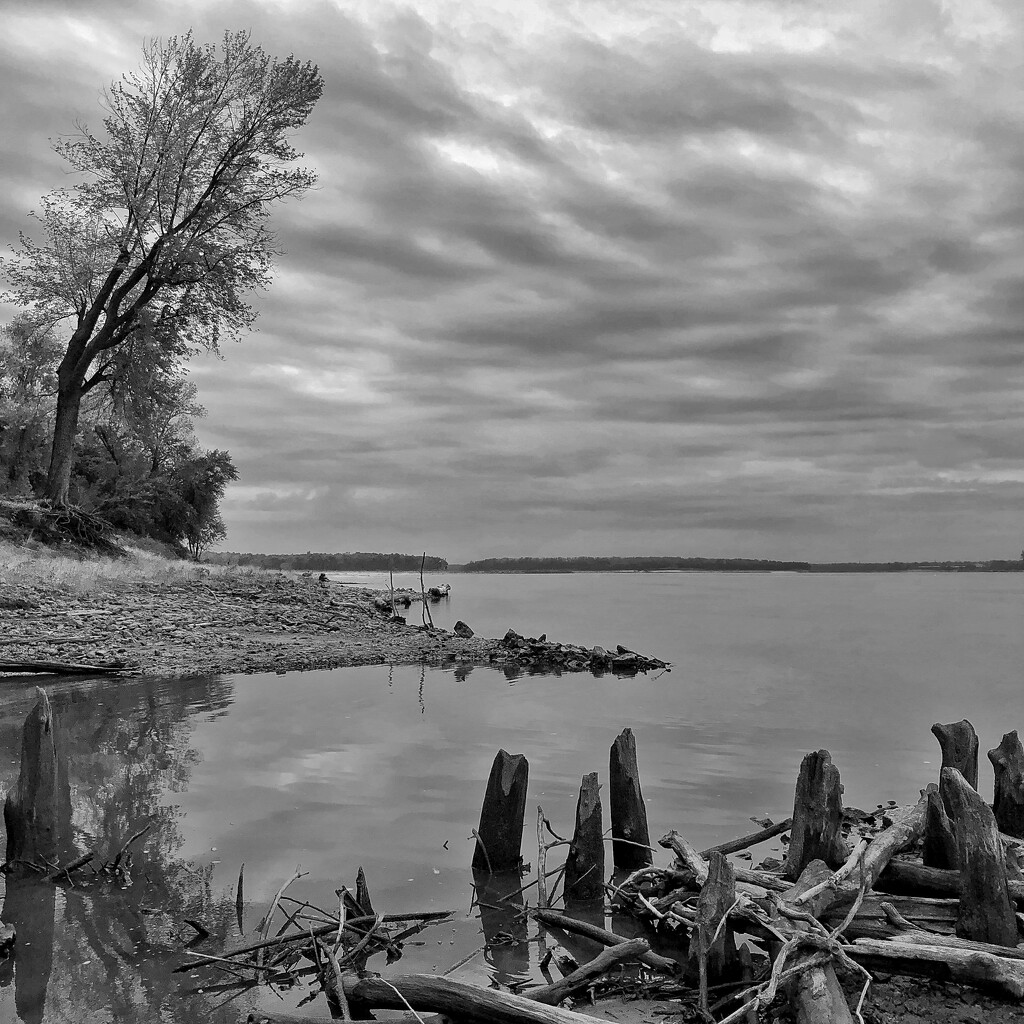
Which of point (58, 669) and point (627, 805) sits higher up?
point (627, 805)

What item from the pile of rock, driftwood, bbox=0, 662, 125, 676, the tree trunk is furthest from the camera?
the tree trunk

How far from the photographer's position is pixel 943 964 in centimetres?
514

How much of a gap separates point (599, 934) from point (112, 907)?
4.20 m

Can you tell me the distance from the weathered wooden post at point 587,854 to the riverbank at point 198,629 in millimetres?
15011

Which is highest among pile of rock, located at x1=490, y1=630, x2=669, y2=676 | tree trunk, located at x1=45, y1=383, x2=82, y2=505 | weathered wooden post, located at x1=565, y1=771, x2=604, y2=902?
tree trunk, located at x1=45, y1=383, x2=82, y2=505

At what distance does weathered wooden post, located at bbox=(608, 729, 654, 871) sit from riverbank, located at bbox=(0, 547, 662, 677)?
14635 millimetres

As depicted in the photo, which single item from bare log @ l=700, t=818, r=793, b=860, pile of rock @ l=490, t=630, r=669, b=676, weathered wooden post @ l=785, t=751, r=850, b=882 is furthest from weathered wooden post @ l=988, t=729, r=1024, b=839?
pile of rock @ l=490, t=630, r=669, b=676

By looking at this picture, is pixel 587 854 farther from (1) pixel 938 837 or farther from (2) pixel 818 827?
(1) pixel 938 837

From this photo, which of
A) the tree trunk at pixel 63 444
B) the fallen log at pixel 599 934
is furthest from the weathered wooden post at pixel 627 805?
the tree trunk at pixel 63 444

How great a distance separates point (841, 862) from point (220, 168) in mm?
37660

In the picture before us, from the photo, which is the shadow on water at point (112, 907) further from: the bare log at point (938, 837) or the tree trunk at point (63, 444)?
the tree trunk at point (63, 444)

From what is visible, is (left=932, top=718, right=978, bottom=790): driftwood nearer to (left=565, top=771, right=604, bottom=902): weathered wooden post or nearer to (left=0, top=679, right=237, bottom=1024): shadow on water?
(left=565, top=771, right=604, bottom=902): weathered wooden post

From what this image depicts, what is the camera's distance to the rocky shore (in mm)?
21594

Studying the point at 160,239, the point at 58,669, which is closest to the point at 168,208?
the point at 160,239
